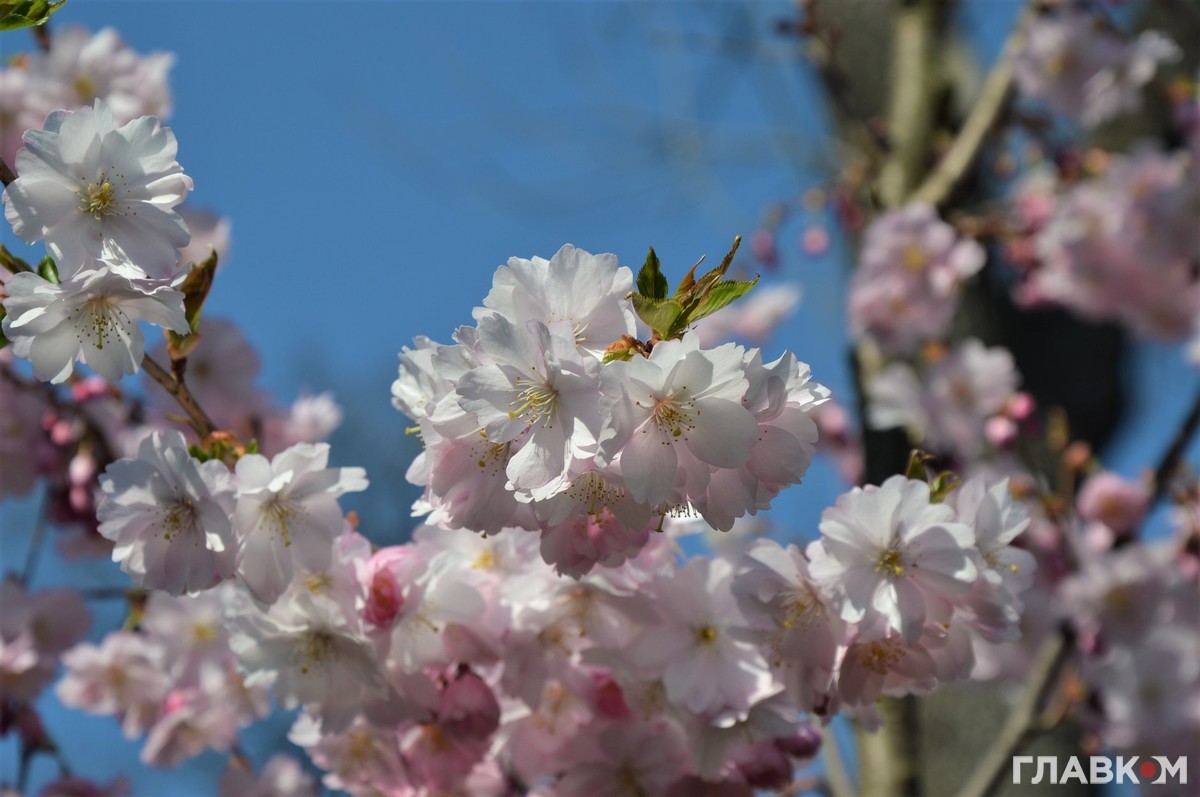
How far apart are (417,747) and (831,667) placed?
48 centimetres

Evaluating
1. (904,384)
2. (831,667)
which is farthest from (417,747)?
(904,384)

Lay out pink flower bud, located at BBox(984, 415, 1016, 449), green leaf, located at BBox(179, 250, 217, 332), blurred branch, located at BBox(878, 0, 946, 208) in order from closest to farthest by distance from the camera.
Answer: green leaf, located at BBox(179, 250, 217, 332) < pink flower bud, located at BBox(984, 415, 1016, 449) < blurred branch, located at BBox(878, 0, 946, 208)

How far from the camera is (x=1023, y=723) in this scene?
1808mm

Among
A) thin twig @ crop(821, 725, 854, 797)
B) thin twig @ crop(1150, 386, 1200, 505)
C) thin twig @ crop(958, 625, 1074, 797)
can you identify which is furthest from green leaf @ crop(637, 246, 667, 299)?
thin twig @ crop(1150, 386, 1200, 505)

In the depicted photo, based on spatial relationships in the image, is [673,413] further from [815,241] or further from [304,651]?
[815,241]

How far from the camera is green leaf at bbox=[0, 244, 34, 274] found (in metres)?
0.97

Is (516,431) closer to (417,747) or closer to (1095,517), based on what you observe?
(417,747)

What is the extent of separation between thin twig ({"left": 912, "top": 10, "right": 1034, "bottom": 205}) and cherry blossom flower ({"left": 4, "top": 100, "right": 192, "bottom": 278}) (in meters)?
1.88

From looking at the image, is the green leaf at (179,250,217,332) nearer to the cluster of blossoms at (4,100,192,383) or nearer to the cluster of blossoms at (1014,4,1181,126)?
the cluster of blossoms at (4,100,192,383)

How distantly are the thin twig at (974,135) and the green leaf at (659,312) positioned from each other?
69.9 inches

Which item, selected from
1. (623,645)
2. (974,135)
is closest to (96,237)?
(623,645)

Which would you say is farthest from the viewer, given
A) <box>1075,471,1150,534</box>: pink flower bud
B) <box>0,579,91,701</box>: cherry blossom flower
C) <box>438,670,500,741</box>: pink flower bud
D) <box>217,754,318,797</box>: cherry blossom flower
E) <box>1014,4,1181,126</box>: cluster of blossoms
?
<box>1014,4,1181,126</box>: cluster of blossoms

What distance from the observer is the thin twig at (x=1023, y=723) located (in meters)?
1.75

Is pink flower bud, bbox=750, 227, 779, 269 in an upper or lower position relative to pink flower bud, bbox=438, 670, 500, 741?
upper
